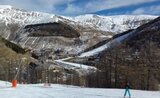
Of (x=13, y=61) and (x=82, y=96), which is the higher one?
(x=13, y=61)

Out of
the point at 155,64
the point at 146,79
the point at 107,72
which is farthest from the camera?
the point at 155,64

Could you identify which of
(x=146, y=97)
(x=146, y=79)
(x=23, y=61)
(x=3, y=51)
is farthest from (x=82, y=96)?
(x=3, y=51)

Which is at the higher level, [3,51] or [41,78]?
[3,51]

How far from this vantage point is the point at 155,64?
132375 mm

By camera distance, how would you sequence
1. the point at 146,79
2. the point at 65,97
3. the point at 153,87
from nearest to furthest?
the point at 65,97 → the point at 153,87 → the point at 146,79

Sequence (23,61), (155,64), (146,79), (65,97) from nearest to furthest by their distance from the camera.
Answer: (65,97) < (146,79) < (155,64) < (23,61)

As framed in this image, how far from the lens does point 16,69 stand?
119312 mm

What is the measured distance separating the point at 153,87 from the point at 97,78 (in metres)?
29.5

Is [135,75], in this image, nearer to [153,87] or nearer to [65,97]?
[153,87]

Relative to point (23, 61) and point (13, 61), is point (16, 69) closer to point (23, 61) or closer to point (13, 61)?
point (13, 61)

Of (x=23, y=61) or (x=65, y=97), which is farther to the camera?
(x=23, y=61)

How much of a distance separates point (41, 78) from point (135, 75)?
142 feet

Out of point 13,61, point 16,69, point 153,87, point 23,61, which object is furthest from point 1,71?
point 153,87

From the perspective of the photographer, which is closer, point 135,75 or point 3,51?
point 135,75
